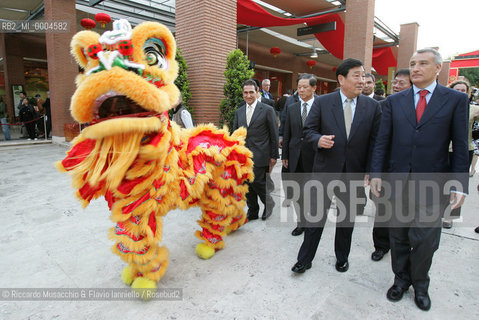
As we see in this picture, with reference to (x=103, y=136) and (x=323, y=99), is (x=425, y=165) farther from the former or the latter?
(x=103, y=136)

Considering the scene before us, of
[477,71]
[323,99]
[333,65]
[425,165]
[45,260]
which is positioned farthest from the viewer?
[477,71]

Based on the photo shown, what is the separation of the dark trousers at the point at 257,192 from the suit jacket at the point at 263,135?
11 centimetres

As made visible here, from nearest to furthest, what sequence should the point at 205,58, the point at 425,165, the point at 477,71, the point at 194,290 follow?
the point at 425,165 < the point at 194,290 < the point at 205,58 < the point at 477,71

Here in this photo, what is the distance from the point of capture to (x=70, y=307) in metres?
2.20

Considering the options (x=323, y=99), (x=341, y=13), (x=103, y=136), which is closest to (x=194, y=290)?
(x=103, y=136)

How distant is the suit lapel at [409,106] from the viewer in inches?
87.0

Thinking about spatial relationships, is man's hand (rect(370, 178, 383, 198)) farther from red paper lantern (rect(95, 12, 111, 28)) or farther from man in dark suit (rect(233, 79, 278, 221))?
red paper lantern (rect(95, 12, 111, 28))

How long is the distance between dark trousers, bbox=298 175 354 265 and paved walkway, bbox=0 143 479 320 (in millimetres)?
192

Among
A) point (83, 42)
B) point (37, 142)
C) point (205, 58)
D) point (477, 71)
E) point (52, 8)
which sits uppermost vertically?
point (477, 71)

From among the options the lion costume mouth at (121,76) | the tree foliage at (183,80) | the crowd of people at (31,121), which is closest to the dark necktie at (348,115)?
the lion costume mouth at (121,76)

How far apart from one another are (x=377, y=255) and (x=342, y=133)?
1.35m

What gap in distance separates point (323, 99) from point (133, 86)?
161cm

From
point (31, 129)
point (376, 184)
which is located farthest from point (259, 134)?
point (31, 129)

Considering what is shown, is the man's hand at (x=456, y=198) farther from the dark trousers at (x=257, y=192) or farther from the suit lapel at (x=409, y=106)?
the dark trousers at (x=257, y=192)
